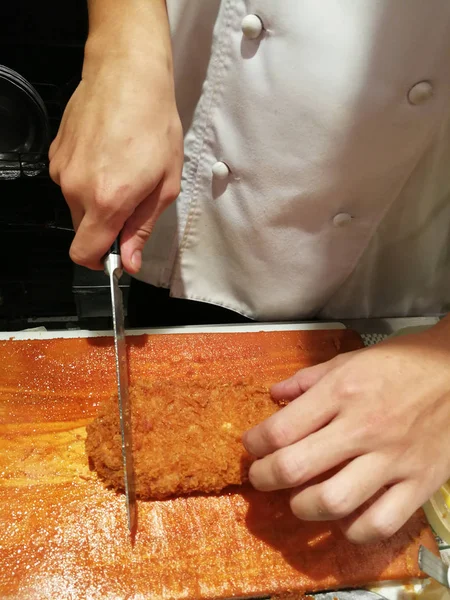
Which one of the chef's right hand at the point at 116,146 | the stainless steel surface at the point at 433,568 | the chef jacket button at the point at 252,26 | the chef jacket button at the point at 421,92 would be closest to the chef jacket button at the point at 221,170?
the chef's right hand at the point at 116,146

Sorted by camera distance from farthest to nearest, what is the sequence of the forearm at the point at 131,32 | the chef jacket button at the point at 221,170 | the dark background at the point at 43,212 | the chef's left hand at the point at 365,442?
the dark background at the point at 43,212 < the chef jacket button at the point at 221,170 < the forearm at the point at 131,32 < the chef's left hand at the point at 365,442

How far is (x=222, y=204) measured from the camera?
1.17 metres

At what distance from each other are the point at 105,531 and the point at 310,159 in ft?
2.79

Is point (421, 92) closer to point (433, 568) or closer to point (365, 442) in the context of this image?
point (365, 442)

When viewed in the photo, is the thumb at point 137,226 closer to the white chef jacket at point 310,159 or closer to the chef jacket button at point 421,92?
the white chef jacket at point 310,159

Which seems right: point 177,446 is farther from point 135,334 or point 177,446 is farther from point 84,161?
point 84,161

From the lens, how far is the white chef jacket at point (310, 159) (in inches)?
35.6

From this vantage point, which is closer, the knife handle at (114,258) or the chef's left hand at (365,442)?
the chef's left hand at (365,442)

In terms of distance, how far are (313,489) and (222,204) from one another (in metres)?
0.66

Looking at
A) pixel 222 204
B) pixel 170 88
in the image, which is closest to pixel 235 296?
pixel 222 204

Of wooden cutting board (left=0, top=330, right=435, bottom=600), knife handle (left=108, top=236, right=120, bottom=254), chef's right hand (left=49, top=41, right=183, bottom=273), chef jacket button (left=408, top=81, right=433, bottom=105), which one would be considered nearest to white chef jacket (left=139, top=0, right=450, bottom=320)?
chef jacket button (left=408, top=81, right=433, bottom=105)

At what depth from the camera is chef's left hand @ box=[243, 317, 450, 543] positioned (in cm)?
82

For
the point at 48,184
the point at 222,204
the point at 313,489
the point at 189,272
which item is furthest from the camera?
the point at 48,184

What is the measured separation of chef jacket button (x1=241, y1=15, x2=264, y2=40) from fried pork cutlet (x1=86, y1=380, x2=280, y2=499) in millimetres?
733
